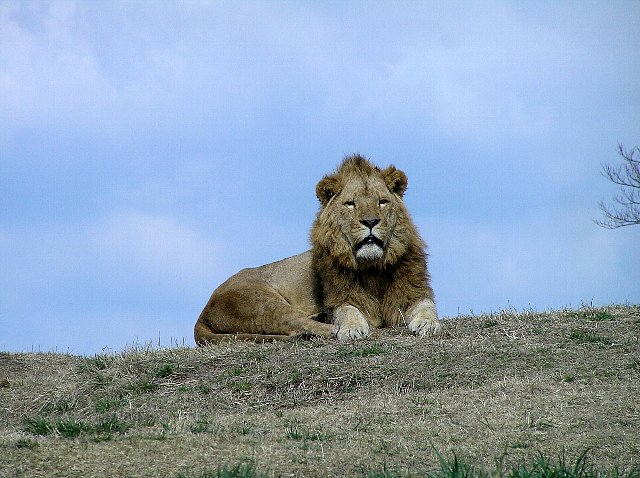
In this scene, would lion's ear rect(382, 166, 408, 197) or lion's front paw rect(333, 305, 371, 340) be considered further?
lion's ear rect(382, 166, 408, 197)

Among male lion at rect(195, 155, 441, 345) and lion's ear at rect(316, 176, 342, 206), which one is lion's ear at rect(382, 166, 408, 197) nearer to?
male lion at rect(195, 155, 441, 345)

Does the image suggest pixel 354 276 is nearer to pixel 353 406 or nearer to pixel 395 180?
pixel 395 180

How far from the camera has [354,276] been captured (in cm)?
1134

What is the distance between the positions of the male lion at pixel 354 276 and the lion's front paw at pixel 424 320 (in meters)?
0.01

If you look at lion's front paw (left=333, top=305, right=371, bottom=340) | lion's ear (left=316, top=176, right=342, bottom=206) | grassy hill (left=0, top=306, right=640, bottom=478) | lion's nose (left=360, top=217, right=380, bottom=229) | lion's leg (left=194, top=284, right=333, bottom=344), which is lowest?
grassy hill (left=0, top=306, right=640, bottom=478)

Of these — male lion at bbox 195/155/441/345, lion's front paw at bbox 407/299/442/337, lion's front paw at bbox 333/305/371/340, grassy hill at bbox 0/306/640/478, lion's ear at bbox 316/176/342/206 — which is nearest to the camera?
grassy hill at bbox 0/306/640/478

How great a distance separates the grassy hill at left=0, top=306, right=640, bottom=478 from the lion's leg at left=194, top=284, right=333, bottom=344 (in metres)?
0.40

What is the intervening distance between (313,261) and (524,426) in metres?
4.99

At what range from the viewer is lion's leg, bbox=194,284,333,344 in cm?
1116

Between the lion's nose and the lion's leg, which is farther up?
the lion's nose

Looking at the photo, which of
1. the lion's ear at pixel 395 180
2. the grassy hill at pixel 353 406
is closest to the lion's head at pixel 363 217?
the lion's ear at pixel 395 180

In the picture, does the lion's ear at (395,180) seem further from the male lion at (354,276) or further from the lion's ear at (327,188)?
the lion's ear at (327,188)

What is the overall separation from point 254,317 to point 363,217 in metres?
1.81

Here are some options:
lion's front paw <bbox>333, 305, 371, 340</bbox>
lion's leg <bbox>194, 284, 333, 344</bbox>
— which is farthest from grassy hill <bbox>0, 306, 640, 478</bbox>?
lion's leg <bbox>194, 284, 333, 344</bbox>
